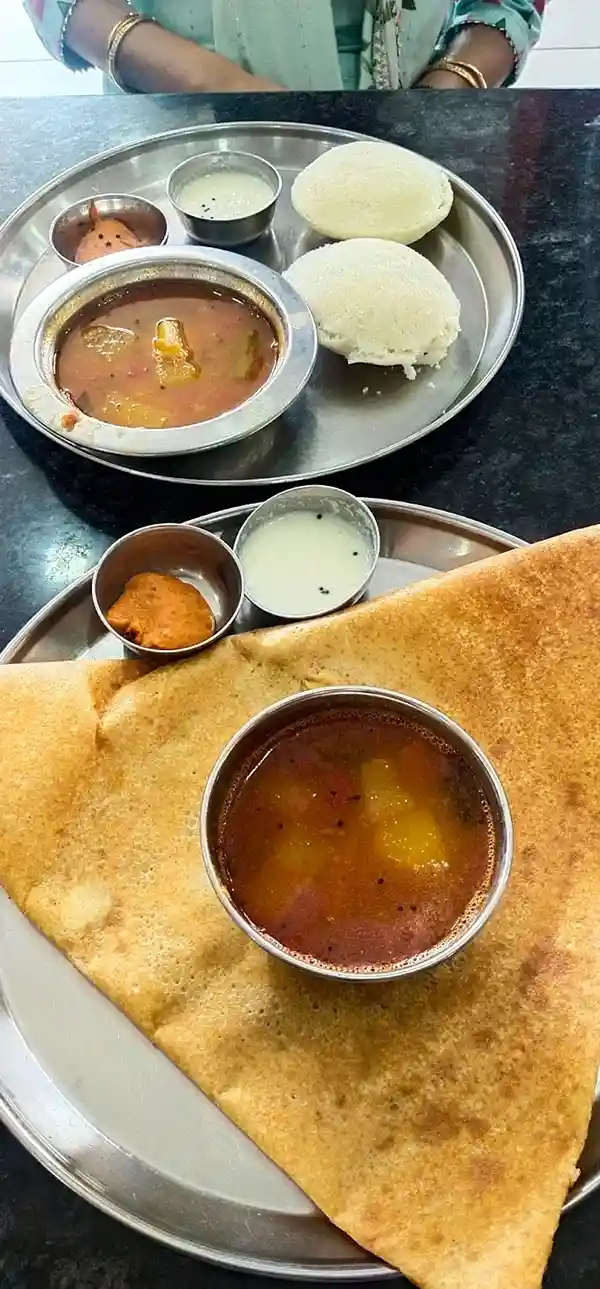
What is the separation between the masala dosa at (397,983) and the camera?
3.30 feet

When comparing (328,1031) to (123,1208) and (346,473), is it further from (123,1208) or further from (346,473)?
(346,473)

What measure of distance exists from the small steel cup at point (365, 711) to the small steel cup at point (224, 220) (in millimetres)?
1381

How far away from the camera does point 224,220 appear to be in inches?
83.7

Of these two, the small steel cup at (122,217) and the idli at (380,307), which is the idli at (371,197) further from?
the small steel cup at (122,217)

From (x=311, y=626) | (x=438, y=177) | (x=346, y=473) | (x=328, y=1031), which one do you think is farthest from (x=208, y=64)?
(x=328, y=1031)

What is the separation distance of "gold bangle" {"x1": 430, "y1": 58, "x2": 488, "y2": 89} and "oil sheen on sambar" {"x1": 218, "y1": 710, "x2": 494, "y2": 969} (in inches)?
92.4

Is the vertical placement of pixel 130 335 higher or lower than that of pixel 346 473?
higher

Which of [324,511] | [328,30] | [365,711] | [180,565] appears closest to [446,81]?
[328,30]

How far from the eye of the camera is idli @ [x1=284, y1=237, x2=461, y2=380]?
1.89 m

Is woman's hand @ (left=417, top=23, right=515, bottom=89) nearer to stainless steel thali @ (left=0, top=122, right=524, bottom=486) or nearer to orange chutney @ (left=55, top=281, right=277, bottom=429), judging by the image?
stainless steel thali @ (left=0, top=122, right=524, bottom=486)

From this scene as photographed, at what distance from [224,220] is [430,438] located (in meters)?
0.75

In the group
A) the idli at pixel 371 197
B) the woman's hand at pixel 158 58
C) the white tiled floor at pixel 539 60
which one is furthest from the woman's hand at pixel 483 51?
the white tiled floor at pixel 539 60

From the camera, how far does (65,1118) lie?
1.09m

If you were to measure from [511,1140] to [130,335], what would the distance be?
1.60m
